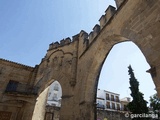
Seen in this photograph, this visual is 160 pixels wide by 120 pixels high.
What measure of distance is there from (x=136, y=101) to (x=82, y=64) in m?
10.8

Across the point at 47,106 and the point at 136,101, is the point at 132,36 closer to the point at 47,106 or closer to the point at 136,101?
the point at 136,101

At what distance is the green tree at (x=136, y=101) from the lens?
557 inches

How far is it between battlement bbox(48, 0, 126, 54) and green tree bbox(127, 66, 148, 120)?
1048 cm

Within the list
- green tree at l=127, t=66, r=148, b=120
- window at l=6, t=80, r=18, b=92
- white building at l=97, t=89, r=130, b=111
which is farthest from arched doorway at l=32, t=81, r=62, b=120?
white building at l=97, t=89, r=130, b=111

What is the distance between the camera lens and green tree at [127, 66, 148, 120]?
14148 millimetres

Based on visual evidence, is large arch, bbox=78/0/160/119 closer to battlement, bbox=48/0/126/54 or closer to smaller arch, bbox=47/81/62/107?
battlement, bbox=48/0/126/54

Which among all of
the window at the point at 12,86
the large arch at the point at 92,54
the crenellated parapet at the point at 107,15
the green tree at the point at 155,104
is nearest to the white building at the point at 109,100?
the green tree at the point at 155,104

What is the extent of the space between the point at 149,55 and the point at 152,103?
1701 cm

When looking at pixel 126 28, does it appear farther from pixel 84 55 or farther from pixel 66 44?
pixel 66 44

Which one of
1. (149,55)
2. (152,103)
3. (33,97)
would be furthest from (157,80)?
(152,103)

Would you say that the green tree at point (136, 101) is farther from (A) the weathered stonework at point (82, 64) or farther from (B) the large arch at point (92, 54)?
(B) the large arch at point (92, 54)

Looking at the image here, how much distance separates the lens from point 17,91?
9586 mm

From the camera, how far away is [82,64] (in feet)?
23.2

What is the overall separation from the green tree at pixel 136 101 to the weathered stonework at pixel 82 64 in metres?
9.67
